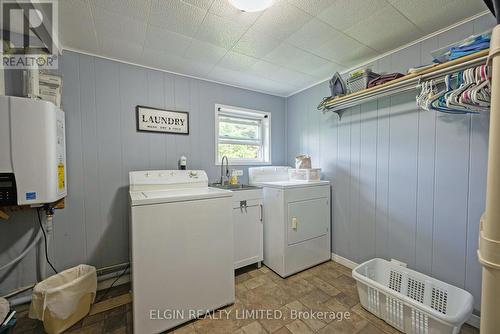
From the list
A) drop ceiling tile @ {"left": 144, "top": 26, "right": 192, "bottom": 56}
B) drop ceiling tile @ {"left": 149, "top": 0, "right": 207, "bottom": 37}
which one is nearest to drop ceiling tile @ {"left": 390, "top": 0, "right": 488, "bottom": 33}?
drop ceiling tile @ {"left": 149, "top": 0, "right": 207, "bottom": 37}

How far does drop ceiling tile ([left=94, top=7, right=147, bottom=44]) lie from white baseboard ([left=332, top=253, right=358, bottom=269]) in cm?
299

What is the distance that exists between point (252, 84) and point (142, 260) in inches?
90.2

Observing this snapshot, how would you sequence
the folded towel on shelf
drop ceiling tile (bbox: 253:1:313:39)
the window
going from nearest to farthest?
drop ceiling tile (bbox: 253:1:313:39), the folded towel on shelf, the window

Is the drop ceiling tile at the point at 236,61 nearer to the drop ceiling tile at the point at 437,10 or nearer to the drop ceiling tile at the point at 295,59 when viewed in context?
the drop ceiling tile at the point at 295,59

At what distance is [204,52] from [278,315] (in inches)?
93.2

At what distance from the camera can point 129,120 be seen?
2014mm

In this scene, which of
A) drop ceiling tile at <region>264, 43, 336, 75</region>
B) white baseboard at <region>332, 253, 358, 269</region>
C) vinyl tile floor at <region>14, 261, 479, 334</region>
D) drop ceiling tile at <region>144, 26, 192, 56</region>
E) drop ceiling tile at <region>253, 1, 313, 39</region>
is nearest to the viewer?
drop ceiling tile at <region>253, 1, 313, 39</region>

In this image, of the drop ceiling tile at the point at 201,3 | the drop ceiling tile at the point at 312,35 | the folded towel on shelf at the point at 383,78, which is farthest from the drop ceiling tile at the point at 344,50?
the drop ceiling tile at the point at 201,3

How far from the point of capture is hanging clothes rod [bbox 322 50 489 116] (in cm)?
120

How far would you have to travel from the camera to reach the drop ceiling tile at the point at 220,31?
1424 mm

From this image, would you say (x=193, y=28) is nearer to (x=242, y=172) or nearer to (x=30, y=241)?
(x=242, y=172)

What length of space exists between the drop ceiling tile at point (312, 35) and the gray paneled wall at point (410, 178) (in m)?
0.74

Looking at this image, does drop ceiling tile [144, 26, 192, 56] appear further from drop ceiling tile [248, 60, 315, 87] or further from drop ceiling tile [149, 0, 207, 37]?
drop ceiling tile [248, 60, 315, 87]

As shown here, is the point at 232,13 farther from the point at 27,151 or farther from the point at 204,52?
the point at 27,151
